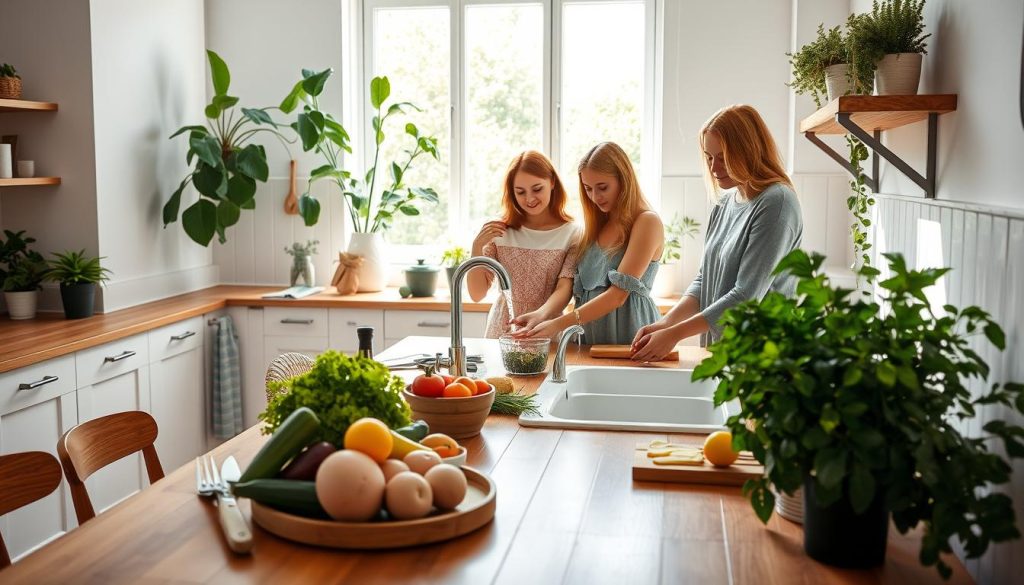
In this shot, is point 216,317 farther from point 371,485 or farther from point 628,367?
point 371,485

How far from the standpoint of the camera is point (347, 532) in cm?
133

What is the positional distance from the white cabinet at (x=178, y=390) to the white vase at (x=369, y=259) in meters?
0.75

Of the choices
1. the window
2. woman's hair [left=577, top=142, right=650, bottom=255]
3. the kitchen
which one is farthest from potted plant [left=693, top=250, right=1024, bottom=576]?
the window

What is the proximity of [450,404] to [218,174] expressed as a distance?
276 centimetres

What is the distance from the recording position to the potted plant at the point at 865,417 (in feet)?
3.68

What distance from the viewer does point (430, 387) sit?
1886mm

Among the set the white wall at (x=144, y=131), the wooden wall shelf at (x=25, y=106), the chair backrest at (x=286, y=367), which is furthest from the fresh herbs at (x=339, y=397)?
the white wall at (x=144, y=131)

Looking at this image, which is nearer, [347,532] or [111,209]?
[347,532]

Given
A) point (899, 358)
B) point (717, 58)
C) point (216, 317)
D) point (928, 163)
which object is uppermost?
point (717, 58)

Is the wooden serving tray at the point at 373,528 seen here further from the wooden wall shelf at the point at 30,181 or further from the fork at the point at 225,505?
the wooden wall shelf at the point at 30,181

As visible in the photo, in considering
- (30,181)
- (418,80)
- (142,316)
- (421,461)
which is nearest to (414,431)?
(421,461)

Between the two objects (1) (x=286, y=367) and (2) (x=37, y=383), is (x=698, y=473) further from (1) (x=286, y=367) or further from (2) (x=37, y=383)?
(2) (x=37, y=383)

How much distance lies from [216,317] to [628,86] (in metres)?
2.22

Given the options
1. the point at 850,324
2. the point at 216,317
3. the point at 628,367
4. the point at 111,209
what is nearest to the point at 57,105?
the point at 111,209
